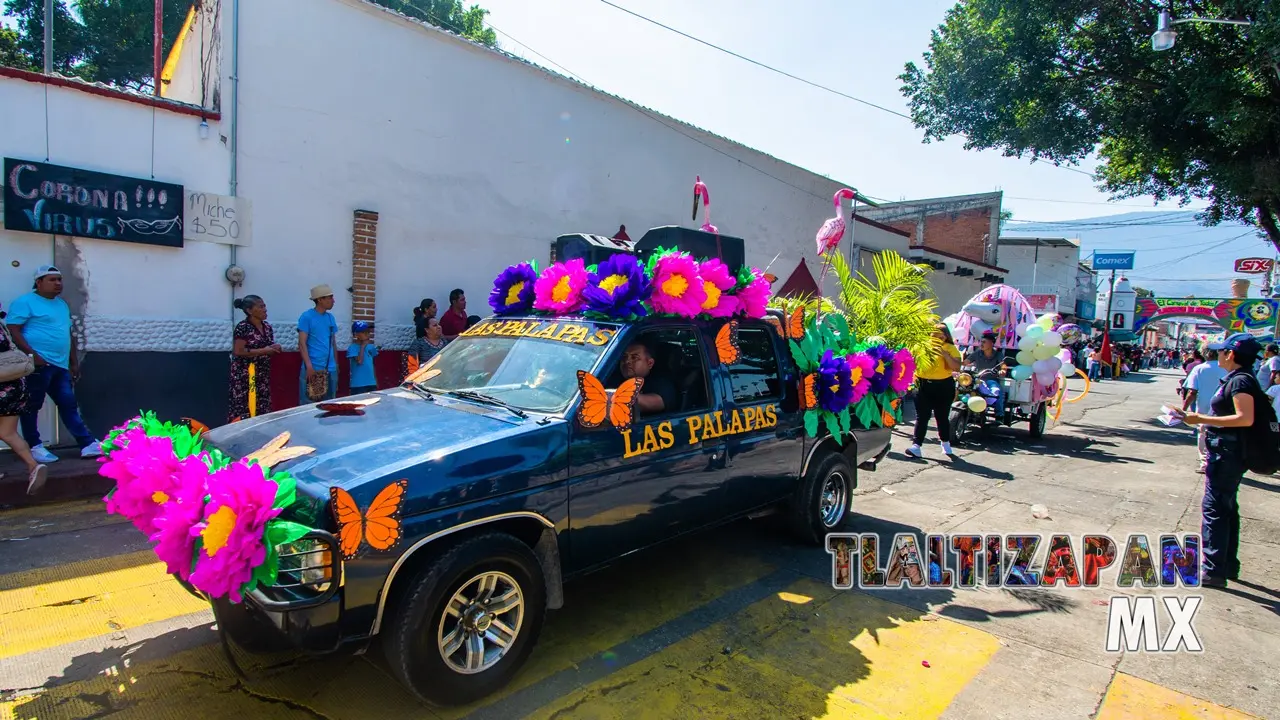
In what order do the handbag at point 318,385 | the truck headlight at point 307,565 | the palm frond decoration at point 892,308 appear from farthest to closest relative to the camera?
the handbag at point 318,385
the palm frond decoration at point 892,308
the truck headlight at point 307,565

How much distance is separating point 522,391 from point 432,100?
6.55m

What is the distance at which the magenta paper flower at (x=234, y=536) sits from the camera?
2.30m

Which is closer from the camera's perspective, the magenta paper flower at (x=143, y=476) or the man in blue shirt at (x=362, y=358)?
the magenta paper flower at (x=143, y=476)

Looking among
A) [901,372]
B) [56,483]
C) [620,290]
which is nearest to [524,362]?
[620,290]

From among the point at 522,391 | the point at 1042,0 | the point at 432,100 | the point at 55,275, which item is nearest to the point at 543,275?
the point at 522,391

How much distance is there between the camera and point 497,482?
9.25 feet

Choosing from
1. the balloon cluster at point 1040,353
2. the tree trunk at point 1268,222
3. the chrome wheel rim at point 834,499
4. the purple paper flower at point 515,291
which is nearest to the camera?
the purple paper flower at point 515,291

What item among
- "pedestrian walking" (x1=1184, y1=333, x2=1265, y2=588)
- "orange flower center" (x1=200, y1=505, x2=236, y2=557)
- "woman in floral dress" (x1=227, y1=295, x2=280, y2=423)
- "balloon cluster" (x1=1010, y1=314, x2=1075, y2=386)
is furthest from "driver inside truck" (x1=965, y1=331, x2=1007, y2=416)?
"orange flower center" (x1=200, y1=505, x2=236, y2=557)

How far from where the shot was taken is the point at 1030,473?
26.6 feet

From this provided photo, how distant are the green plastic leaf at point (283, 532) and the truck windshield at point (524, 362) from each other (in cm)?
122

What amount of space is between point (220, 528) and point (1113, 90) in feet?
57.0

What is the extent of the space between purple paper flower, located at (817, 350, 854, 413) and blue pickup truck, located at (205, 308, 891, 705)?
337 mm

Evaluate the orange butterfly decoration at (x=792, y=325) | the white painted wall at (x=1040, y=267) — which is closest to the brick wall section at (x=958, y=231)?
the white painted wall at (x=1040, y=267)

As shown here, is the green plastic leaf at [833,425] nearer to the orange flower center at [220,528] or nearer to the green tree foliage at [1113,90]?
the orange flower center at [220,528]
